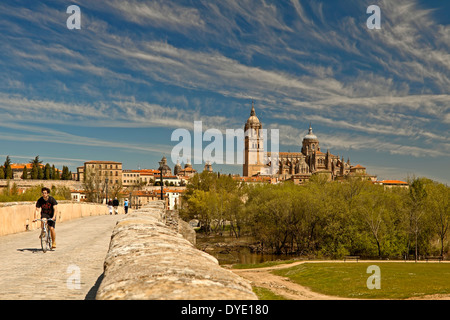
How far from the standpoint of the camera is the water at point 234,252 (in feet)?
180

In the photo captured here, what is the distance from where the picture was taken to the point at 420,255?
53750mm

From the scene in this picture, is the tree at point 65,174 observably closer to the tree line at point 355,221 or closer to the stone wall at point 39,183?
the stone wall at point 39,183

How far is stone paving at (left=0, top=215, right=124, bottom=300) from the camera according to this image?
666 cm

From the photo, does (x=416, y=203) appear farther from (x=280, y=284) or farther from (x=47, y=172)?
(x=47, y=172)

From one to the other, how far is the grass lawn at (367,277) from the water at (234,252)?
42.4 ft

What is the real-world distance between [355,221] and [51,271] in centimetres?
5226

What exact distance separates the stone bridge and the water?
39.5 metres

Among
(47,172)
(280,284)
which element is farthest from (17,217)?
(47,172)

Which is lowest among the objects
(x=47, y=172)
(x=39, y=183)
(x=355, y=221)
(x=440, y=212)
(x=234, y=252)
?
(x=234, y=252)

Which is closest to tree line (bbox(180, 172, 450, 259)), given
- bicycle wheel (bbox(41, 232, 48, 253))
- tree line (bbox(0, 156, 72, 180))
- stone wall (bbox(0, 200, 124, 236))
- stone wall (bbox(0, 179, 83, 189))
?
stone wall (bbox(0, 200, 124, 236))

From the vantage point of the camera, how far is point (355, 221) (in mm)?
55344

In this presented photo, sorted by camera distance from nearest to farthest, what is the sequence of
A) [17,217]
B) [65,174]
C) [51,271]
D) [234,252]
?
[51,271] < [17,217] < [234,252] < [65,174]

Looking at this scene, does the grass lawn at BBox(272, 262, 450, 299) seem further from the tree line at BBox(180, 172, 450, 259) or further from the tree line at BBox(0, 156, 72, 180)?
the tree line at BBox(0, 156, 72, 180)
